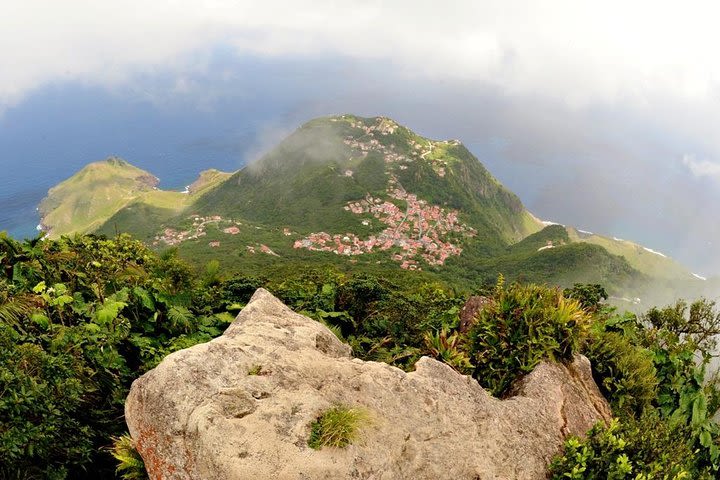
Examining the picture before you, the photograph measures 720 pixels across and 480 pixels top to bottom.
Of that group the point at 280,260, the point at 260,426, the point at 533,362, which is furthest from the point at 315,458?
the point at 280,260

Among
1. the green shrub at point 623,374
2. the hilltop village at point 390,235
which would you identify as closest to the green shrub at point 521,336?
the green shrub at point 623,374

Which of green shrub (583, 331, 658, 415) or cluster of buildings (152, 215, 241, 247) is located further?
cluster of buildings (152, 215, 241, 247)

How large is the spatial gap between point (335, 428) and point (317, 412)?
1.32 feet

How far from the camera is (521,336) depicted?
8.08m

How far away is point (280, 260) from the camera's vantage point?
130m

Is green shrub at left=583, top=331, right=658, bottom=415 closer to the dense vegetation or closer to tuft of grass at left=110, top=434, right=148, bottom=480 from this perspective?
the dense vegetation

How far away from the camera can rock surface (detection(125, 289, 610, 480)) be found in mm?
4699

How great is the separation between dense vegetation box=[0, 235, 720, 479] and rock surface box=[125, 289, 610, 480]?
45 cm

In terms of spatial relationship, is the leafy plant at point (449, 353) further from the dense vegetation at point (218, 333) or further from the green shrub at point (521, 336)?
the green shrub at point (521, 336)

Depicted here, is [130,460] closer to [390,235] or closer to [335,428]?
[335,428]

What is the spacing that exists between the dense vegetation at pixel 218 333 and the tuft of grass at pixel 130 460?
0.02 meters

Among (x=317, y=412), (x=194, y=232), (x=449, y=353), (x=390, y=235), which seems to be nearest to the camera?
(x=317, y=412)

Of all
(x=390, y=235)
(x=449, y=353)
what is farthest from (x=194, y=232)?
(x=449, y=353)

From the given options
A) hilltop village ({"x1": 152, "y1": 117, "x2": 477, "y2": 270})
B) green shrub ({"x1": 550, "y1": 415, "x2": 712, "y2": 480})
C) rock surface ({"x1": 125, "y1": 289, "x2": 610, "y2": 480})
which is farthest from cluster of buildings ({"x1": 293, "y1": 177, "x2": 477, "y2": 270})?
green shrub ({"x1": 550, "y1": 415, "x2": 712, "y2": 480})
